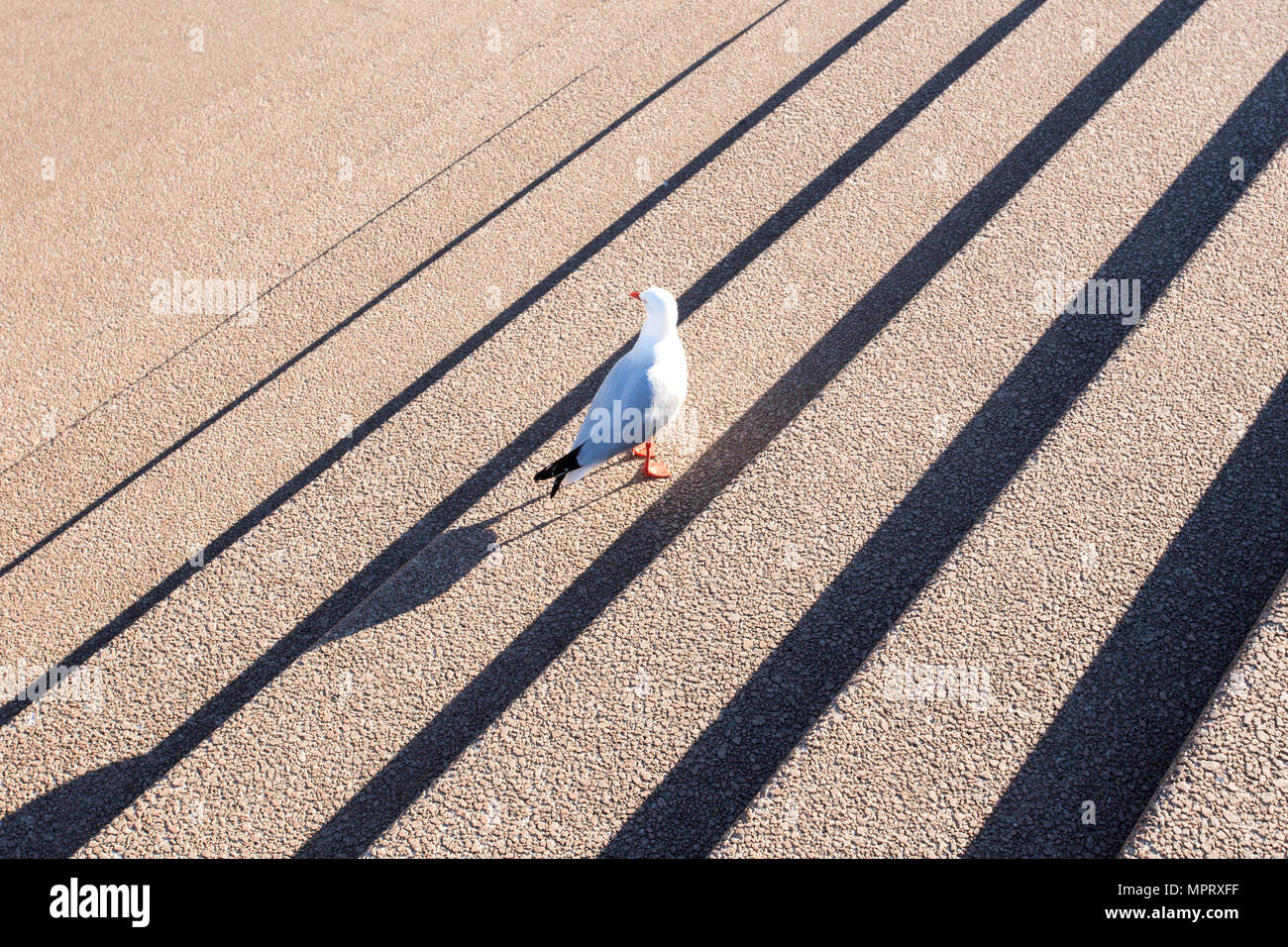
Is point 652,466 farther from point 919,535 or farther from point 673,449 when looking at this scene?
point 919,535

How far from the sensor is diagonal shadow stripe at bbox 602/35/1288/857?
4.13 m

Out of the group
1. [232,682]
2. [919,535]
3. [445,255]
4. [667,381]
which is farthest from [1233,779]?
[445,255]

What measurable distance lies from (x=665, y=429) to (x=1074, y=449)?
85.5 inches

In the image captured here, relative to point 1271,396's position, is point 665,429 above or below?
below

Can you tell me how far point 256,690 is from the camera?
497cm

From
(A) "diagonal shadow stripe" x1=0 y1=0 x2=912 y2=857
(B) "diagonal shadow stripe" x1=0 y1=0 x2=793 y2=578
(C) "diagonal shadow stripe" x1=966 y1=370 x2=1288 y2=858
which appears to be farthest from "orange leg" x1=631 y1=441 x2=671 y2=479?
(C) "diagonal shadow stripe" x1=966 y1=370 x2=1288 y2=858

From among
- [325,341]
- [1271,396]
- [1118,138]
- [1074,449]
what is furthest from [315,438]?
[1118,138]

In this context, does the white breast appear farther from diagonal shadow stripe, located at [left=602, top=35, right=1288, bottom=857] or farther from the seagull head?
diagonal shadow stripe, located at [left=602, top=35, right=1288, bottom=857]

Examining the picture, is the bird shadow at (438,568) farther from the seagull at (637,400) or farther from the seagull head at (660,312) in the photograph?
the seagull head at (660,312)

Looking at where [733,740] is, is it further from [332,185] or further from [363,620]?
[332,185]

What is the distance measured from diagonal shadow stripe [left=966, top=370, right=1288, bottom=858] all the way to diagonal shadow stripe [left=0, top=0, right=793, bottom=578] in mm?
4126

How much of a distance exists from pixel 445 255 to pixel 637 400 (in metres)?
2.85

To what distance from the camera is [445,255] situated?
7.41 metres

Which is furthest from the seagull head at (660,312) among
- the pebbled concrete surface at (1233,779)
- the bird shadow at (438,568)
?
the pebbled concrete surface at (1233,779)
